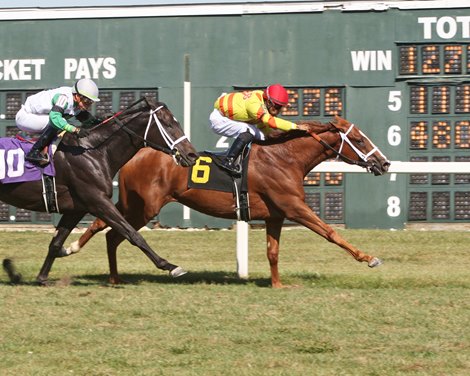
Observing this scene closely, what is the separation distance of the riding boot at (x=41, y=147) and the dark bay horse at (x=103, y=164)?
0.48 feet

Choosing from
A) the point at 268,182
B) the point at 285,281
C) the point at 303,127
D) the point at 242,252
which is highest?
the point at 303,127

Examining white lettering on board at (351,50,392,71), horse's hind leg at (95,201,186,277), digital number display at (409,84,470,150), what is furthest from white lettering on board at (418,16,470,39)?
horse's hind leg at (95,201,186,277)

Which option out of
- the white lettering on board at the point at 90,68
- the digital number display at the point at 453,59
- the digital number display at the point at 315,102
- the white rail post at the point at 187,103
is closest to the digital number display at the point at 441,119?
the digital number display at the point at 453,59

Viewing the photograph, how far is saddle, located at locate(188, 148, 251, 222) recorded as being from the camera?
1020 centimetres

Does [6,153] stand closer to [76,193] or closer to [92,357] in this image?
[76,193]

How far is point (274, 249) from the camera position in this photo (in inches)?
401

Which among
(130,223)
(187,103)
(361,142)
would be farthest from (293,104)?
(130,223)

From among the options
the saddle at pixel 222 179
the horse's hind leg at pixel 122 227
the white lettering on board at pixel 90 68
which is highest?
the white lettering on board at pixel 90 68

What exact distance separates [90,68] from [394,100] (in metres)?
4.54

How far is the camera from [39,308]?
27.4 ft

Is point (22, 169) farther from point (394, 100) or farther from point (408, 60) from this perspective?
point (408, 60)

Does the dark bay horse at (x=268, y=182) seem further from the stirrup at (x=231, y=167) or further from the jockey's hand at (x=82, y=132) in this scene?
the jockey's hand at (x=82, y=132)

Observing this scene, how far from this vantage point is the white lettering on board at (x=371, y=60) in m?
15.2

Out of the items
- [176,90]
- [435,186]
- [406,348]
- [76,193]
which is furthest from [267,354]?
[176,90]
